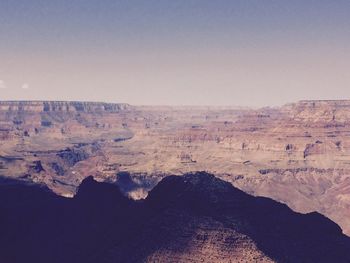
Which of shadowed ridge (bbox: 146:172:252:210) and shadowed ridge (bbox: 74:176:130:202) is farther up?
shadowed ridge (bbox: 146:172:252:210)

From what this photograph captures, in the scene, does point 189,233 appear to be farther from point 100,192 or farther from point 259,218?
point 100,192

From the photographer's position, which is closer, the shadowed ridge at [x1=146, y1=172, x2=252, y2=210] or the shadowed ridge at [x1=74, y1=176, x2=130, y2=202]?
the shadowed ridge at [x1=146, y1=172, x2=252, y2=210]

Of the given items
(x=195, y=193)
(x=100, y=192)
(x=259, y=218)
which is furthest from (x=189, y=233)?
(x=100, y=192)

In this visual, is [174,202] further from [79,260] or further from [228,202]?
[79,260]

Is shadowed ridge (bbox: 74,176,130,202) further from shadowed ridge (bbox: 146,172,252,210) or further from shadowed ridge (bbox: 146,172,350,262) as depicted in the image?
shadowed ridge (bbox: 146,172,350,262)

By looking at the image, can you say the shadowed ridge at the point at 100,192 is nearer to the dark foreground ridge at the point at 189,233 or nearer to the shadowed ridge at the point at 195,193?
the dark foreground ridge at the point at 189,233

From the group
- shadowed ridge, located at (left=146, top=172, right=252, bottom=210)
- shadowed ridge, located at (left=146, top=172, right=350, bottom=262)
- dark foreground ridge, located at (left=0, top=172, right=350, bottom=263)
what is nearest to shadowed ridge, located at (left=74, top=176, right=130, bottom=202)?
dark foreground ridge, located at (left=0, top=172, right=350, bottom=263)

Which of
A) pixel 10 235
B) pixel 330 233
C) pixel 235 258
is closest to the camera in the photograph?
pixel 235 258

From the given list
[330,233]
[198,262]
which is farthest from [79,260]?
[330,233]
